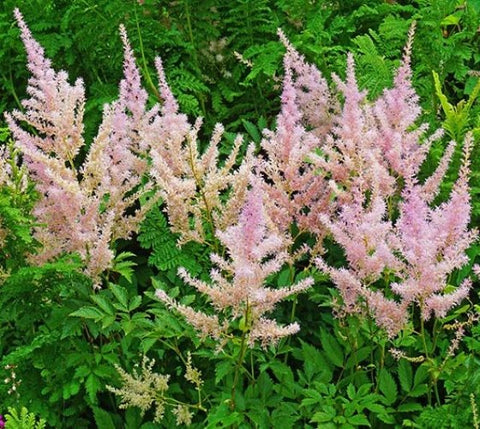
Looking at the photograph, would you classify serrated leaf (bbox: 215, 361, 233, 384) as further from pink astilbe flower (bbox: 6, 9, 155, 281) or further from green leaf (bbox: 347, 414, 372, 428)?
pink astilbe flower (bbox: 6, 9, 155, 281)

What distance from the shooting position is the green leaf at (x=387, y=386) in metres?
2.91

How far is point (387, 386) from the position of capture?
293 centimetres

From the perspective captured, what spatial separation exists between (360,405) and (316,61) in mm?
2167

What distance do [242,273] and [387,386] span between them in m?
0.90

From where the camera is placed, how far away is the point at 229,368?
2.79m

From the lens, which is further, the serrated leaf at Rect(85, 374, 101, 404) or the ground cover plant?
the serrated leaf at Rect(85, 374, 101, 404)

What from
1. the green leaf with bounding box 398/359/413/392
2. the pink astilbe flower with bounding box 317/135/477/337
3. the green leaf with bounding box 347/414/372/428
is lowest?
the green leaf with bounding box 398/359/413/392

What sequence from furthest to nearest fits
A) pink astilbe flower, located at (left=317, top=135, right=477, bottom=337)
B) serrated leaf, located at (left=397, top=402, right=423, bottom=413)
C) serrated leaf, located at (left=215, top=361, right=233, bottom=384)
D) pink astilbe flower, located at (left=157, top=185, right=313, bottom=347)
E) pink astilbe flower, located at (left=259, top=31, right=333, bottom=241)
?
pink astilbe flower, located at (left=259, top=31, right=333, bottom=241)
serrated leaf, located at (left=397, top=402, right=423, bottom=413)
serrated leaf, located at (left=215, top=361, right=233, bottom=384)
pink astilbe flower, located at (left=317, top=135, right=477, bottom=337)
pink astilbe flower, located at (left=157, top=185, right=313, bottom=347)

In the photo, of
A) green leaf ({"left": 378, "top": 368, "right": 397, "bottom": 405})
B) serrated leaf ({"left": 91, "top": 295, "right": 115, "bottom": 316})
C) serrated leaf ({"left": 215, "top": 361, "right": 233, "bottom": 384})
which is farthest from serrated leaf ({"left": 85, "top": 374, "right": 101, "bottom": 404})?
green leaf ({"left": 378, "top": 368, "right": 397, "bottom": 405})

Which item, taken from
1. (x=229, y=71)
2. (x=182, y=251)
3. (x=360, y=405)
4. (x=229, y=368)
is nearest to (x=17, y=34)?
(x=229, y=71)

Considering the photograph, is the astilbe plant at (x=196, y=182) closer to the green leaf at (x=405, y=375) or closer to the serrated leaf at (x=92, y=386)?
the serrated leaf at (x=92, y=386)

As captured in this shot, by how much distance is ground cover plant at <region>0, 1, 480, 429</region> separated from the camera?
8.68 feet

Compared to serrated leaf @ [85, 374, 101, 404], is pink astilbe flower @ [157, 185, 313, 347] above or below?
above

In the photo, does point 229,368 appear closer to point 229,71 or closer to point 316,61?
point 316,61
